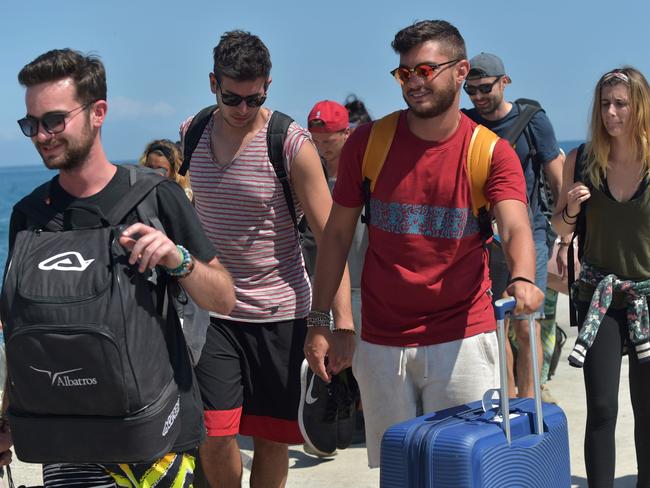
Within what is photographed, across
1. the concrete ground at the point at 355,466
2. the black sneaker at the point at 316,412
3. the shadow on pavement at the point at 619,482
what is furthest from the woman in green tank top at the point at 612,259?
the black sneaker at the point at 316,412

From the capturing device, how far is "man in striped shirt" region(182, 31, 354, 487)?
4.82m

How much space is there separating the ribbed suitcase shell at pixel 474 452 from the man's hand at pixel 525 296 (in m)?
0.33

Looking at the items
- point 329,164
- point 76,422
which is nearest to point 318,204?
point 76,422

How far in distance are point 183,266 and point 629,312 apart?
8.48ft

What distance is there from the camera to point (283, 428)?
5.09 m

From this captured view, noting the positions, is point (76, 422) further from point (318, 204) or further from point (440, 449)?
point (318, 204)

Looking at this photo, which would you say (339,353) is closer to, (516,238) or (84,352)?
(516,238)

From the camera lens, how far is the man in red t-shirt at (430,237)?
13.5 feet

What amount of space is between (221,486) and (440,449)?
1.77 m

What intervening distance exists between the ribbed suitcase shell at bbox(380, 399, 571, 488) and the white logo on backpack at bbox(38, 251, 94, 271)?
3.74 ft

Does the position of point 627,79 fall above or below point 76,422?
above

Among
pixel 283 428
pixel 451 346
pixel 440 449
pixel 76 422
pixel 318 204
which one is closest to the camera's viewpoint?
pixel 76 422

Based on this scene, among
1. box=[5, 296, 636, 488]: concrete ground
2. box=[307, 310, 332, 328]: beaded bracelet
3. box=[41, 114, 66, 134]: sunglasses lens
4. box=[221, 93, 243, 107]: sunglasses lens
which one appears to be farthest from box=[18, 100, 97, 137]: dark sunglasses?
box=[5, 296, 636, 488]: concrete ground

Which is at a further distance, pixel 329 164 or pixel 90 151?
pixel 329 164
